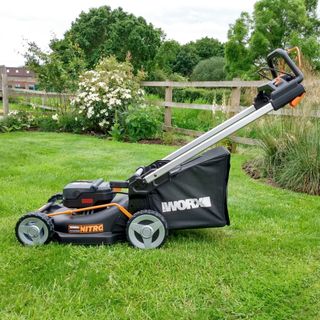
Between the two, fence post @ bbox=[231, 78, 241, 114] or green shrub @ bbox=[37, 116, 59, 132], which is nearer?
fence post @ bbox=[231, 78, 241, 114]

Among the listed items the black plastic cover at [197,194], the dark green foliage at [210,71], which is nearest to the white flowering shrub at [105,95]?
the black plastic cover at [197,194]

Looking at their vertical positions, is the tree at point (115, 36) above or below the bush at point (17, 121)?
above

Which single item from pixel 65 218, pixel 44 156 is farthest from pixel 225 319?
pixel 44 156

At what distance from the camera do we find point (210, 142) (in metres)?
2.69

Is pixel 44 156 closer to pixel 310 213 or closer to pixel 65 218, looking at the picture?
pixel 65 218

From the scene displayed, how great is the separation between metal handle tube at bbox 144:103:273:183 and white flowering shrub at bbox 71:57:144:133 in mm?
6197

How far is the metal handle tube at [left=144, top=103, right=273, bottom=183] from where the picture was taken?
263 cm

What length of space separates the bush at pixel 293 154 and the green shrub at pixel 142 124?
3563 millimetres

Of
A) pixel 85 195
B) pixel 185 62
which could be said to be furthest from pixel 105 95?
pixel 185 62

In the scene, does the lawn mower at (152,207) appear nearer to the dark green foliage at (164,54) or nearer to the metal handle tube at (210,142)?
the metal handle tube at (210,142)

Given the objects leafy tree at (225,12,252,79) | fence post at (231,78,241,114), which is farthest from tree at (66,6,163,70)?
fence post at (231,78,241,114)

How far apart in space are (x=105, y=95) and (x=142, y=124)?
134 cm

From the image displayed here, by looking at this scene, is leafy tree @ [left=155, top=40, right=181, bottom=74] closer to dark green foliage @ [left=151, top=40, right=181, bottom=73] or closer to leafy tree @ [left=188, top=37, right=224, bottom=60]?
dark green foliage @ [left=151, top=40, right=181, bottom=73]

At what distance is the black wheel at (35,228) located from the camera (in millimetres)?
2781
